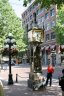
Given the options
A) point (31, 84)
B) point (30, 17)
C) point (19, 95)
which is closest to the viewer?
point (19, 95)

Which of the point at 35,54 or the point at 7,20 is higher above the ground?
the point at 7,20

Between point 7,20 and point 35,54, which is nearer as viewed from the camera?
point 35,54

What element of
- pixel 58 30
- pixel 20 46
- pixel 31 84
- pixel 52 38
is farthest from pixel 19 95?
pixel 52 38

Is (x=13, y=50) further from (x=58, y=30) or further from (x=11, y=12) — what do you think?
(x=11, y=12)

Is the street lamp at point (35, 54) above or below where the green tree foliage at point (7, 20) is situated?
below

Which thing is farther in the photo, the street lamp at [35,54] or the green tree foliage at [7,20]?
the green tree foliage at [7,20]

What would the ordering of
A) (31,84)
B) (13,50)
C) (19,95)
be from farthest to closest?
(13,50), (31,84), (19,95)

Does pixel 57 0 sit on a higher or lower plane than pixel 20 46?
higher

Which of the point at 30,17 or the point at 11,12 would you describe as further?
the point at 30,17

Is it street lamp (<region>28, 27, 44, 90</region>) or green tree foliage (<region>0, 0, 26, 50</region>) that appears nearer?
street lamp (<region>28, 27, 44, 90</region>)

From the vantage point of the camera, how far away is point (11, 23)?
191 ft

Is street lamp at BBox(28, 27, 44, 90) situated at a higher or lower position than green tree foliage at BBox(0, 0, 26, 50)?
lower

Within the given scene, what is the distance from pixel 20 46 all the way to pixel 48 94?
50.1m

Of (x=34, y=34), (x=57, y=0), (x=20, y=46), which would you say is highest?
(x=57, y=0)
